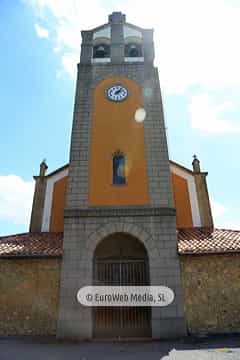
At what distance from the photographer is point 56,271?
9.92 m

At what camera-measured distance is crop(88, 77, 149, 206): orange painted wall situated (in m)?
11.2

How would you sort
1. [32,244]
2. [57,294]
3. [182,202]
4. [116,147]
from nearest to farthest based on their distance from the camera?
[57,294] < [32,244] < [116,147] < [182,202]

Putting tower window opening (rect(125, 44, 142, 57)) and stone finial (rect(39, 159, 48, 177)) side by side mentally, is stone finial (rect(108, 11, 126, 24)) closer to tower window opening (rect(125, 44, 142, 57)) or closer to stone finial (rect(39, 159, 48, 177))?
tower window opening (rect(125, 44, 142, 57))

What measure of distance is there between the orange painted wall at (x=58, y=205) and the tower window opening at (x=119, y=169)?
12.9 feet

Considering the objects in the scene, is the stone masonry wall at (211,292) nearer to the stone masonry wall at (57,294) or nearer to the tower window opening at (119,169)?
the stone masonry wall at (57,294)

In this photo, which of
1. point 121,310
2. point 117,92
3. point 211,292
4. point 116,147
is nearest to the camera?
point 211,292

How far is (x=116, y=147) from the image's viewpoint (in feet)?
39.8

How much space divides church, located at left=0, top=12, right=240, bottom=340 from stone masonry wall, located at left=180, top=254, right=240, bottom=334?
33 mm

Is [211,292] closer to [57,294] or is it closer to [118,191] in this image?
[118,191]

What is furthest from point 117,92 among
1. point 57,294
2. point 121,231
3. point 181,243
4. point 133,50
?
point 57,294

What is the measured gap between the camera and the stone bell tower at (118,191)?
9.55m

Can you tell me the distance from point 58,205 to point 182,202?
6.50 m

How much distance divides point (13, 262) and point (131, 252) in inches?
191

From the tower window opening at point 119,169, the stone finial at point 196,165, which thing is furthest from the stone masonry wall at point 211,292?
the stone finial at point 196,165
